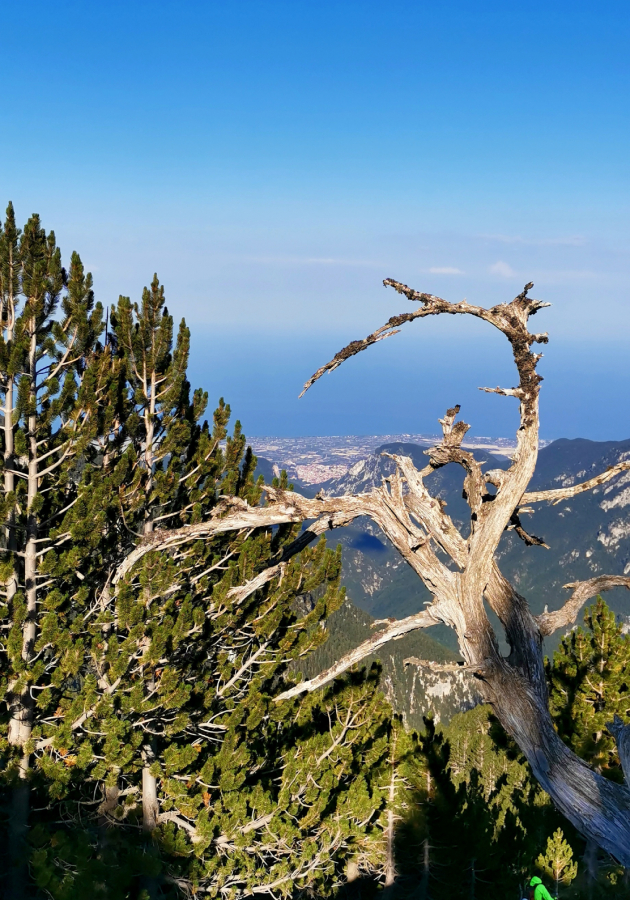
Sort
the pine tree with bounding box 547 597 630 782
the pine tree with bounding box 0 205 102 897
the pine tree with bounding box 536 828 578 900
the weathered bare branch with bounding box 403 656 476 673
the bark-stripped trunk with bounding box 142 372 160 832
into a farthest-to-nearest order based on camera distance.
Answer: the pine tree with bounding box 547 597 630 782
the pine tree with bounding box 536 828 578 900
the bark-stripped trunk with bounding box 142 372 160 832
the pine tree with bounding box 0 205 102 897
the weathered bare branch with bounding box 403 656 476 673

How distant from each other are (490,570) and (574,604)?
1.13 m

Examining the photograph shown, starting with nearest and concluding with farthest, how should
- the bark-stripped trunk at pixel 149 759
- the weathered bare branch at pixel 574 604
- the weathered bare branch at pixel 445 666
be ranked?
1. the weathered bare branch at pixel 445 666
2. the weathered bare branch at pixel 574 604
3. the bark-stripped trunk at pixel 149 759

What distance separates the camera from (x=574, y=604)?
23.5 feet

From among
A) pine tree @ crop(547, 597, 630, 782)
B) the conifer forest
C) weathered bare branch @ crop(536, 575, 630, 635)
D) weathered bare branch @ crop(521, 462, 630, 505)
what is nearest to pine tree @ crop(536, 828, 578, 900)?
pine tree @ crop(547, 597, 630, 782)

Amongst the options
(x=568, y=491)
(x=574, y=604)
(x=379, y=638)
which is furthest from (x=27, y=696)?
(x=568, y=491)

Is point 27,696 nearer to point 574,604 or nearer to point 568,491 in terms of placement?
point 574,604

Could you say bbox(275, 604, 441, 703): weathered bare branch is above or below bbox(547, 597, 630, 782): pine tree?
above

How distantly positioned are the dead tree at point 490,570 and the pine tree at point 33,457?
11.9ft

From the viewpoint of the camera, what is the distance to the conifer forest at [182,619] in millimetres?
6945

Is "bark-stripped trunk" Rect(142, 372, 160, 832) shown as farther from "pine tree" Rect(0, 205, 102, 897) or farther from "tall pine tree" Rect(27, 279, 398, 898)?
"pine tree" Rect(0, 205, 102, 897)

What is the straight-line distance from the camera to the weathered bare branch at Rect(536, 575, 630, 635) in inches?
273

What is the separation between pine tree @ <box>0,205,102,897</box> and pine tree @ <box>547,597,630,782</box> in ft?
49.8

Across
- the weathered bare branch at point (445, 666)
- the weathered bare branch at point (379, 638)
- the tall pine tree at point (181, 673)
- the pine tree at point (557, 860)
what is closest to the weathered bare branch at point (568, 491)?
the weathered bare branch at point (379, 638)

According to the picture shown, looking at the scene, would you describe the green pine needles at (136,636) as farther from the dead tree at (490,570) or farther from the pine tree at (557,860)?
the pine tree at (557,860)
